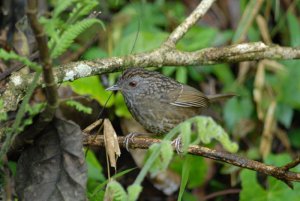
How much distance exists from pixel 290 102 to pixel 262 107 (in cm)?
27

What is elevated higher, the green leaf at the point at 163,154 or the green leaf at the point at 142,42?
the green leaf at the point at 163,154

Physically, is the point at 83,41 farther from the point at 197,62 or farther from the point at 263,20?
the point at 197,62

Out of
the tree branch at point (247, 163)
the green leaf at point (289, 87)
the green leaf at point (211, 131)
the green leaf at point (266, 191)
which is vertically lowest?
the green leaf at point (289, 87)

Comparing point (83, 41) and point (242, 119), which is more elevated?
point (83, 41)

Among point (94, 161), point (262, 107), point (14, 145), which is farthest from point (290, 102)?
point (14, 145)

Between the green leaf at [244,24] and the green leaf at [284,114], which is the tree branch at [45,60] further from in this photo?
the green leaf at [284,114]

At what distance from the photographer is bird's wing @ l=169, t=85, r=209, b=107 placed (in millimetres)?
5051

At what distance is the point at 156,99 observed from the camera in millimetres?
4965

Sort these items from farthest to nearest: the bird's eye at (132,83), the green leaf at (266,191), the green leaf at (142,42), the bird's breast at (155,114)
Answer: the green leaf at (142,42), the bird's eye at (132,83), the bird's breast at (155,114), the green leaf at (266,191)

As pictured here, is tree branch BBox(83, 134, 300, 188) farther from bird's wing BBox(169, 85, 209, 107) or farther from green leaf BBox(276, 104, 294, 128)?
green leaf BBox(276, 104, 294, 128)

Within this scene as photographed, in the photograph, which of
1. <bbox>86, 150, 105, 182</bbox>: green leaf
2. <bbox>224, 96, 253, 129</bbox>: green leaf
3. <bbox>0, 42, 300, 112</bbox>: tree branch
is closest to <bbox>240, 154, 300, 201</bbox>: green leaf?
<bbox>0, 42, 300, 112</bbox>: tree branch

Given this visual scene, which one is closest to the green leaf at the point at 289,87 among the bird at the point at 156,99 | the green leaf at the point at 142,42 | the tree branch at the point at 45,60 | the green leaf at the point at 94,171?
the bird at the point at 156,99

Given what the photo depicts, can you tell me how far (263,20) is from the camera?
6.32 metres

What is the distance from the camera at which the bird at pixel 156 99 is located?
186 inches
